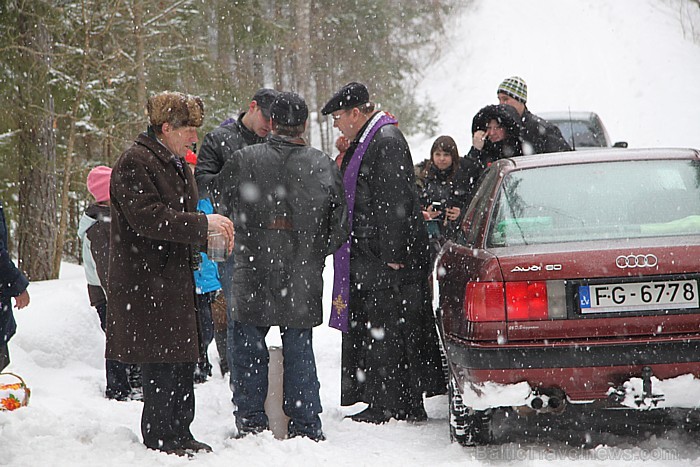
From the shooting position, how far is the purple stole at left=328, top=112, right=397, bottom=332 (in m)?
5.68

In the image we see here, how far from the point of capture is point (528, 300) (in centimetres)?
417

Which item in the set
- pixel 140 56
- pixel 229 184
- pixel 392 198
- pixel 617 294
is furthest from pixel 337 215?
pixel 140 56

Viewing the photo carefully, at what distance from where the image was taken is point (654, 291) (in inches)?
164

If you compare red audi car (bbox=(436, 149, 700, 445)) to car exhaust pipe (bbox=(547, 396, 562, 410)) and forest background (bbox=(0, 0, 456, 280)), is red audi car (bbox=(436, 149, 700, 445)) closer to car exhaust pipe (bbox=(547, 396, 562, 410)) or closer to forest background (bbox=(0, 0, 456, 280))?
car exhaust pipe (bbox=(547, 396, 562, 410))

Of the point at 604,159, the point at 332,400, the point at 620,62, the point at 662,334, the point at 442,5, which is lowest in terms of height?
the point at 332,400

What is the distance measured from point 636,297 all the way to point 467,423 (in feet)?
3.76

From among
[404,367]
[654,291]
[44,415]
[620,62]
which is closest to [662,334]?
[654,291]

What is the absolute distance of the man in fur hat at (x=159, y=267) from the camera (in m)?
4.25

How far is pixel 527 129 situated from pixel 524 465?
11.0 feet

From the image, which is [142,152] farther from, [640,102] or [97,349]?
[640,102]

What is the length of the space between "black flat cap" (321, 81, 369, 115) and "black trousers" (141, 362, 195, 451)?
7.01ft

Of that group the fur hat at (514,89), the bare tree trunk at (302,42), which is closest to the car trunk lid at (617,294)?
the fur hat at (514,89)

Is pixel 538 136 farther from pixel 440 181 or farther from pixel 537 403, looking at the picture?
pixel 537 403

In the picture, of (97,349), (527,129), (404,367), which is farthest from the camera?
(97,349)
